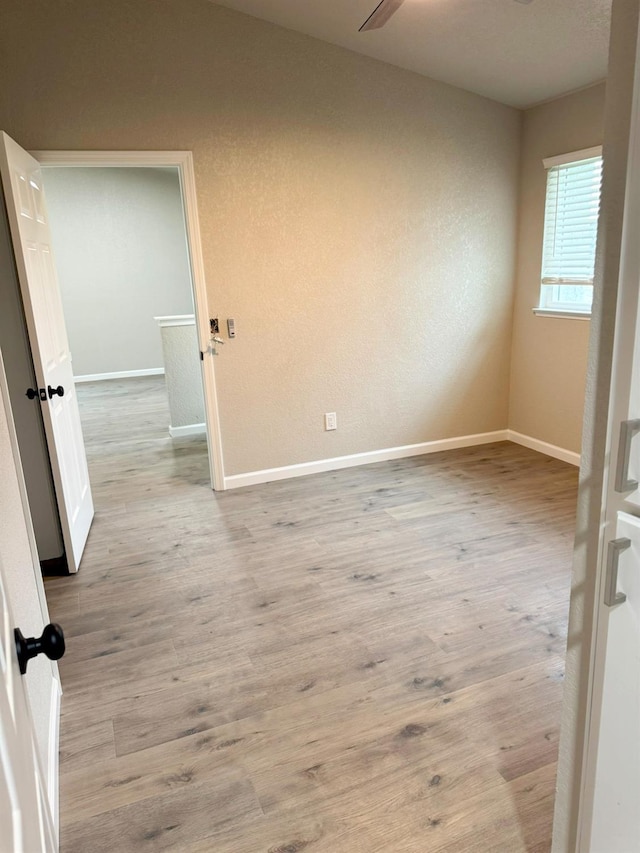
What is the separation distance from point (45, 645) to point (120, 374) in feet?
25.7

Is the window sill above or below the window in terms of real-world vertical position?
below

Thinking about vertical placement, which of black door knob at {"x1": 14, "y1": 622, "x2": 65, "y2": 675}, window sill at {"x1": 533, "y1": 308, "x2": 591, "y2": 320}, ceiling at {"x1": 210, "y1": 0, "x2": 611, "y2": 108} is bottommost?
black door knob at {"x1": 14, "y1": 622, "x2": 65, "y2": 675}

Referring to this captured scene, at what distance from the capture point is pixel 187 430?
5.28 m

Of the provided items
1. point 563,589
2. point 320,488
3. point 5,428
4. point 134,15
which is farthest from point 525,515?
point 134,15

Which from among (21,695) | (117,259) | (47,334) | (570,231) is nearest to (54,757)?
(21,695)

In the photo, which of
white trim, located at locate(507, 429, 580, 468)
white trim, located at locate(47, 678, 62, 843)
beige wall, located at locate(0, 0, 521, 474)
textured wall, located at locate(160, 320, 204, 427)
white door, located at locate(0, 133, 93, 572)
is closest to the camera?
white trim, located at locate(47, 678, 62, 843)

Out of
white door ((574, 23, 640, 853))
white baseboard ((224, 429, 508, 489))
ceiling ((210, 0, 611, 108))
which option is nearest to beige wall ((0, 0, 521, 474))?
white baseboard ((224, 429, 508, 489))

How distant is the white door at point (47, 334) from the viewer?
2.53 meters

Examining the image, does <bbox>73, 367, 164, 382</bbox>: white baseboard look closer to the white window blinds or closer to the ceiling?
the ceiling

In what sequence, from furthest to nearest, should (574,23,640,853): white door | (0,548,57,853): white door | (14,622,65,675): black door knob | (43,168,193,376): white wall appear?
(43,168,193,376): white wall → (574,23,640,853): white door → (14,622,65,675): black door knob → (0,548,57,853): white door

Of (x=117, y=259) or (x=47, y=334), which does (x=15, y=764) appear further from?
(x=117, y=259)

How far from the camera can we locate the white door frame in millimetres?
3143

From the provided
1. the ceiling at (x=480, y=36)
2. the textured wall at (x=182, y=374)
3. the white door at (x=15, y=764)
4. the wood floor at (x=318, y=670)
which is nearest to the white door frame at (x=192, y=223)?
the wood floor at (x=318, y=670)

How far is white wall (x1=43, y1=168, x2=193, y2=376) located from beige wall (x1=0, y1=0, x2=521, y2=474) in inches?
164
